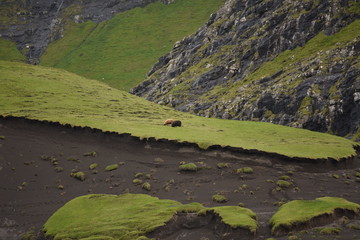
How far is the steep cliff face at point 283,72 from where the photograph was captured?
10750 centimetres

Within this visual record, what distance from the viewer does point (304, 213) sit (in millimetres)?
32438

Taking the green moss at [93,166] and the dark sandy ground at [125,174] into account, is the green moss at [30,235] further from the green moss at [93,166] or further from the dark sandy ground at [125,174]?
the green moss at [93,166]

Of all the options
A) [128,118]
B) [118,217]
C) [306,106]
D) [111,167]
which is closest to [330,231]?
[118,217]

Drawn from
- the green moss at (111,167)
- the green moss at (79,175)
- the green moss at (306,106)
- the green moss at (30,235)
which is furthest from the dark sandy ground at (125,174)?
the green moss at (306,106)

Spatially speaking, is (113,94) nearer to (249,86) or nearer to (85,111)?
(85,111)

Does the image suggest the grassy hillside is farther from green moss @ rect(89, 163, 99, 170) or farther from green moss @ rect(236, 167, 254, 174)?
green moss @ rect(89, 163, 99, 170)

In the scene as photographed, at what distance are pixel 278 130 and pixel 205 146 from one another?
25.0 meters

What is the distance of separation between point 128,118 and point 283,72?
83.2m

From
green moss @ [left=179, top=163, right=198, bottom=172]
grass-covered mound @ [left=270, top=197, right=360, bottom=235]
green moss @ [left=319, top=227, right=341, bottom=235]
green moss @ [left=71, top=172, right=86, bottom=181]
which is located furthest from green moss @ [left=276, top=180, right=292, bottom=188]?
green moss @ [left=71, top=172, right=86, bottom=181]

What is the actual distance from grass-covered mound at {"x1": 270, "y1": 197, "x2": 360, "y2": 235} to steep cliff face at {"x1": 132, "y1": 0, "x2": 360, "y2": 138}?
6825 centimetres

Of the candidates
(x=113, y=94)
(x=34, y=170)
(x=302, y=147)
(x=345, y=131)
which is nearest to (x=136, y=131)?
(x=34, y=170)

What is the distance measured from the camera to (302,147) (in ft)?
197

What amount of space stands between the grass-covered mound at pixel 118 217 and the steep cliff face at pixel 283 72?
7486 cm

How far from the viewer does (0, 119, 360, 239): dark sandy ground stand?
4294cm
